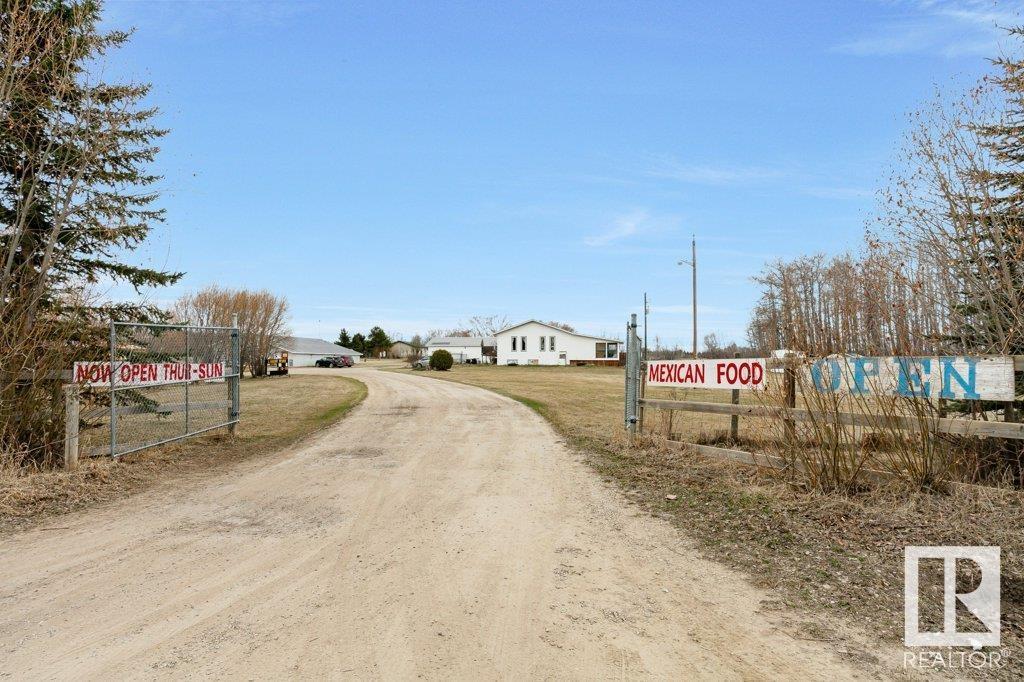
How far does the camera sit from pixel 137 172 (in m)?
11.4

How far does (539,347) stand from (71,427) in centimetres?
6197

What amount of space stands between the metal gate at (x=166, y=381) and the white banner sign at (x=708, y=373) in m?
8.37

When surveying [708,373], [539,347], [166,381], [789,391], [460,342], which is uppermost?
[460,342]

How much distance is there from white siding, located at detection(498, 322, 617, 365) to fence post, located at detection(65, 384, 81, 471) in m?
61.2

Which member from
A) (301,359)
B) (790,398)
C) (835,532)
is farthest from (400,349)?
(835,532)

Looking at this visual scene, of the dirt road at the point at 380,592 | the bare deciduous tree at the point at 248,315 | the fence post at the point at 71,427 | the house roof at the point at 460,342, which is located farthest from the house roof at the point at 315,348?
the dirt road at the point at 380,592

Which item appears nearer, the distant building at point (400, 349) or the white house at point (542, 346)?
the white house at point (542, 346)

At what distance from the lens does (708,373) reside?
9977 millimetres

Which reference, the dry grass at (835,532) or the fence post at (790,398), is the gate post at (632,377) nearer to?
the dry grass at (835,532)

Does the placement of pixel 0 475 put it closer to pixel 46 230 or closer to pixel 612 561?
pixel 46 230

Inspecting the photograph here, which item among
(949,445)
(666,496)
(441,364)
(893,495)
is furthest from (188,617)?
(441,364)

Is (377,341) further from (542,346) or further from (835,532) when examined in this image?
(835,532)

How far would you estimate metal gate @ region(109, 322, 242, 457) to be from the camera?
9.52 metres

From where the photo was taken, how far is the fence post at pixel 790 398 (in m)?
7.20
